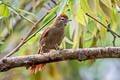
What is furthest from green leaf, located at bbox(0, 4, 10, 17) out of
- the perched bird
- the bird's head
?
the bird's head

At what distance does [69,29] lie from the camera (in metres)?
3.22

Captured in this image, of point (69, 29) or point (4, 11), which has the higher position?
point (4, 11)

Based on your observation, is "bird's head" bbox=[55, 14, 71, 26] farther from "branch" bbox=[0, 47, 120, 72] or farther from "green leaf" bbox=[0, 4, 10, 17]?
"branch" bbox=[0, 47, 120, 72]

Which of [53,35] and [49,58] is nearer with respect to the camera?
[49,58]

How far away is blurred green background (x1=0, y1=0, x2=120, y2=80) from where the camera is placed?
2.86m

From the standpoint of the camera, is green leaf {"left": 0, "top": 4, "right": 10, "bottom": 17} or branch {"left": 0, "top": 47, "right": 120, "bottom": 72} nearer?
branch {"left": 0, "top": 47, "right": 120, "bottom": 72}

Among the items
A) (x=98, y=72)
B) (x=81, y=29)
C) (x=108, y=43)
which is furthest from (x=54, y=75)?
(x=98, y=72)

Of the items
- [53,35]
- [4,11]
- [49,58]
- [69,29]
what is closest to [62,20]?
[53,35]

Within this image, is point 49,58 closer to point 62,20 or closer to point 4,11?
point 4,11

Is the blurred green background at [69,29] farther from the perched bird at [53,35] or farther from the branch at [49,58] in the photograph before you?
the branch at [49,58]

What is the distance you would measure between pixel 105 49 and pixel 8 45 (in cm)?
354

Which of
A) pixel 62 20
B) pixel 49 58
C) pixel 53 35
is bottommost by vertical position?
pixel 49 58

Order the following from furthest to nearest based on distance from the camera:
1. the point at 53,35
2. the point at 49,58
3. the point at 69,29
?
the point at 53,35 < the point at 69,29 < the point at 49,58

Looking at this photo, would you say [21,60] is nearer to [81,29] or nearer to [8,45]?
[81,29]
